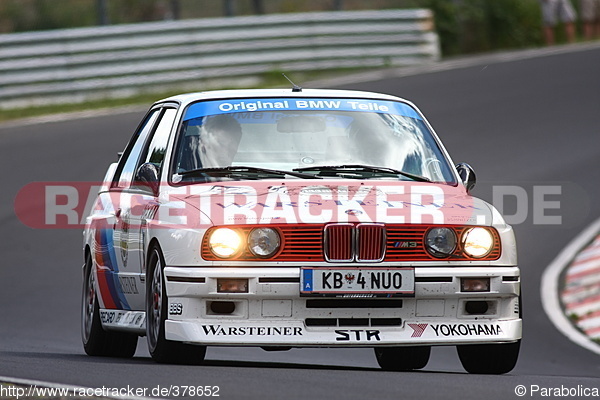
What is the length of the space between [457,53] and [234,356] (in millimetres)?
15274

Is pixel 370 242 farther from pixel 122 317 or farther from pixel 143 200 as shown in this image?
pixel 122 317

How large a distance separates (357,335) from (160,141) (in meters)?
2.01

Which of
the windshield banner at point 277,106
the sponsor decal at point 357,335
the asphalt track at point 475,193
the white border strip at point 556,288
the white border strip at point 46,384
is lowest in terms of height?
the white border strip at point 556,288

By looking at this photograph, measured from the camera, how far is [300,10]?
958 inches

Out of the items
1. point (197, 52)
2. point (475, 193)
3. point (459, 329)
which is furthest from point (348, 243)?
point (197, 52)

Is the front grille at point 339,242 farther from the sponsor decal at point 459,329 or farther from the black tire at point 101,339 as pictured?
the black tire at point 101,339

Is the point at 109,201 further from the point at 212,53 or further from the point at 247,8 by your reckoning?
the point at 247,8

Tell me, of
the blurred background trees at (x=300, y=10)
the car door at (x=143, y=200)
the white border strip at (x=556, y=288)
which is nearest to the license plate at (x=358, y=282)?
the car door at (x=143, y=200)

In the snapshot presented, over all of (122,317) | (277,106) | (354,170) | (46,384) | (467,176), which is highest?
(277,106)

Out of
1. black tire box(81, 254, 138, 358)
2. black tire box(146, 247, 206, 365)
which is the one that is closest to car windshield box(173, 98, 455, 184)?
black tire box(146, 247, 206, 365)

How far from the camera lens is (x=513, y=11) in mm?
24953

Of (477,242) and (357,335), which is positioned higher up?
(477,242)

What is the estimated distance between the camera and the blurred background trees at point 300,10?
20.9 metres

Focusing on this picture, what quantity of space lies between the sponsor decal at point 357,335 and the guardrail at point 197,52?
13.1 meters
